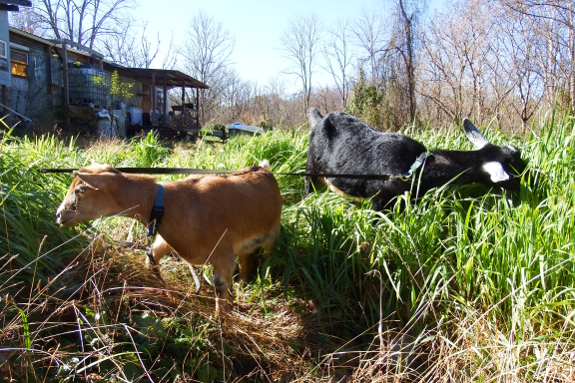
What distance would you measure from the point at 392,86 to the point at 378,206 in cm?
842

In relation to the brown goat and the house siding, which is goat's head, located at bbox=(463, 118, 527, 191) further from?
the house siding

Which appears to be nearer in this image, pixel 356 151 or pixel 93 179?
pixel 93 179

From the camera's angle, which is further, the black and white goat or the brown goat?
the black and white goat

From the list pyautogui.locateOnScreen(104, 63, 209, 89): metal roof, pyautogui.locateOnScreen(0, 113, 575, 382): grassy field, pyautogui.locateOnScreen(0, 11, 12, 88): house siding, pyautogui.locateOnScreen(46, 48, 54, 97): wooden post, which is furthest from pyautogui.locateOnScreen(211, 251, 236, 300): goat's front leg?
pyautogui.locateOnScreen(104, 63, 209, 89): metal roof

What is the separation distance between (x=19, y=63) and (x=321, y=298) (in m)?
15.1

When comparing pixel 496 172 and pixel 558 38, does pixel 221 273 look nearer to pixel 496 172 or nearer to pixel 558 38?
pixel 496 172

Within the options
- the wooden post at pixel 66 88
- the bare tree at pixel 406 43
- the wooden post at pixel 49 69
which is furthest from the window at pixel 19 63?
the bare tree at pixel 406 43

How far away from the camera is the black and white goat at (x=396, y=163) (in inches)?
145

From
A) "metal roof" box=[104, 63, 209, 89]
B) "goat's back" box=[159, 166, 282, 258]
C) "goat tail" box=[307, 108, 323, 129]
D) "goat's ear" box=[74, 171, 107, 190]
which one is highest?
"metal roof" box=[104, 63, 209, 89]

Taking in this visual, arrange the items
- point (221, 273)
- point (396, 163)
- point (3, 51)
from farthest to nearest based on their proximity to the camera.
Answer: point (3, 51) → point (396, 163) → point (221, 273)

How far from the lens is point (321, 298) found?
3.18m

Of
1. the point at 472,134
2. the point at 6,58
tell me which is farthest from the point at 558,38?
the point at 6,58

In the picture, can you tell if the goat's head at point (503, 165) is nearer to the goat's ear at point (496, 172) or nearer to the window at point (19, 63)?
the goat's ear at point (496, 172)

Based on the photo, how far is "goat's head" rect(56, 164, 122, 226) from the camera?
2484mm
